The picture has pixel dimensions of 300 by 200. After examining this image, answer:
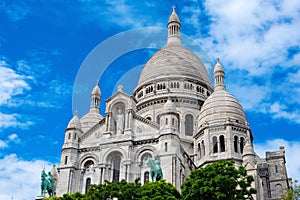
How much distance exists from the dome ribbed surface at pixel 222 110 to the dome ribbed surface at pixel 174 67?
9941mm

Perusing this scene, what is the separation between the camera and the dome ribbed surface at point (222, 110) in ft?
191

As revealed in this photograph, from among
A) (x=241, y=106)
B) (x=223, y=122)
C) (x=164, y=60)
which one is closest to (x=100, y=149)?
(x=223, y=122)

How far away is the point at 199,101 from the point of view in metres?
68.3

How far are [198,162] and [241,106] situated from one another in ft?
33.8

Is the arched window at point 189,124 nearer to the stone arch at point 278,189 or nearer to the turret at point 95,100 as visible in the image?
the turret at point 95,100

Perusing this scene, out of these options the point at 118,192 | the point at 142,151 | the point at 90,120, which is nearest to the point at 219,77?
the point at 90,120

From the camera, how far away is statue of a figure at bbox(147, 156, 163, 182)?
140 ft

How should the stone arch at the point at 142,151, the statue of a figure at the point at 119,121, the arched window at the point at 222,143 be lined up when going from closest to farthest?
1. the stone arch at the point at 142,151
2. the statue of a figure at the point at 119,121
3. the arched window at the point at 222,143

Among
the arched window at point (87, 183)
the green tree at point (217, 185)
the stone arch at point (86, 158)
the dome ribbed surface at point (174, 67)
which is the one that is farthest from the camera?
the dome ribbed surface at point (174, 67)

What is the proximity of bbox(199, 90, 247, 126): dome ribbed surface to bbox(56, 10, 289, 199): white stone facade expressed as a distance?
0.13m

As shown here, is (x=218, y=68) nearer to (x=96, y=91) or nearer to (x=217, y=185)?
(x=96, y=91)

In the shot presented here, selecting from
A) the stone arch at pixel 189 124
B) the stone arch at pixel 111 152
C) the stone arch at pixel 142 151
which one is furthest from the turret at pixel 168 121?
the stone arch at pixel 189 124

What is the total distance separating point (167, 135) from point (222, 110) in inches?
580

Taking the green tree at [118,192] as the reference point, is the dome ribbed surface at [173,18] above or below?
above
